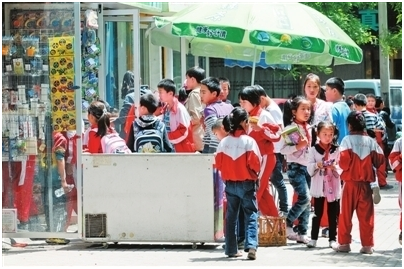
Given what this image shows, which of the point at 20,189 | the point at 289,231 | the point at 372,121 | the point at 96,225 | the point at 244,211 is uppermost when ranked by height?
the point at 372,121

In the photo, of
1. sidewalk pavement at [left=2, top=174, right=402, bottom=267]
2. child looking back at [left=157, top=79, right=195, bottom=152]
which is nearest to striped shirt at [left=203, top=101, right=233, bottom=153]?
child looking back at [left=157, top=79, right=195, bottom=152]

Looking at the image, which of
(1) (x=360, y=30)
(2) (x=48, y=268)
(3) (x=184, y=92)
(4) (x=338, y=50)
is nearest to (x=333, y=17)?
(1) (x=360, y=30)

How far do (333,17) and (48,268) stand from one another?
17396 millimetres

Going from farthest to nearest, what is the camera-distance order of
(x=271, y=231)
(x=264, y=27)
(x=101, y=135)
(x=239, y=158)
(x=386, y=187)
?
(x=386, y=187), (x=264, y=27), (x=101, y=135), (x=271, y=231), (x=239, y=158)

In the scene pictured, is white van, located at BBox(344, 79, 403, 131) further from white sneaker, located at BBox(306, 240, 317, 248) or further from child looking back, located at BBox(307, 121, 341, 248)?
white sneaker, located at BBox(306, 240, 317, 248)

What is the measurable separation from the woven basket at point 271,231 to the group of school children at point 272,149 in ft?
1.03

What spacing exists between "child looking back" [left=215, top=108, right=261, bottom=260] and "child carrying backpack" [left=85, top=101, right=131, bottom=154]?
146 centimetres

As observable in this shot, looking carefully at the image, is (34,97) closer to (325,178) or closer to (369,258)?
(325,178)

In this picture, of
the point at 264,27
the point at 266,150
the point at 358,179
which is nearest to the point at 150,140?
the point at 266,150

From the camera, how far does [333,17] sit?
26422mm

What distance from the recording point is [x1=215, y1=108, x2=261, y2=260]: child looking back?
10609 millimetres

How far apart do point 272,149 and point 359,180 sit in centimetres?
120

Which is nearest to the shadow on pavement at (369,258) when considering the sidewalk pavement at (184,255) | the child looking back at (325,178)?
the sidewalk pavement at (184,255)

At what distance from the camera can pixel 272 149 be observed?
38.8ft
